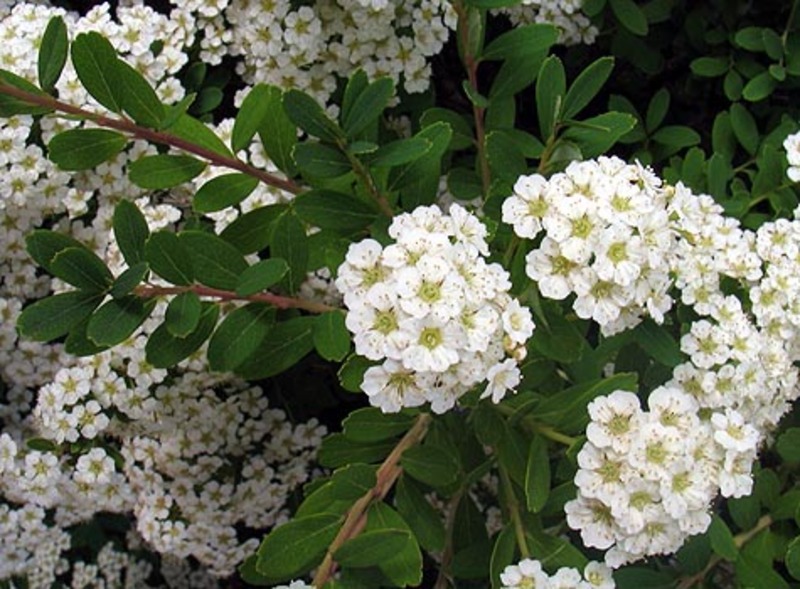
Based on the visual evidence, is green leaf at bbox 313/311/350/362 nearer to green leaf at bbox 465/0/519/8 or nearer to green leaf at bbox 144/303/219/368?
green leaf at bbox 144/303/219/368

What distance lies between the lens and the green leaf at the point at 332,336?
187 centimetres

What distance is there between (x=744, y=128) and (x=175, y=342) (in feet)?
5.48

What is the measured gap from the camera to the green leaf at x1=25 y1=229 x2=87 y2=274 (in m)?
1.85

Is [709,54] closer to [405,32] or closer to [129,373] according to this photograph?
[405,32]

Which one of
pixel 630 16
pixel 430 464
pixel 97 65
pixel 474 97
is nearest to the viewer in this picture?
pixel 97 65

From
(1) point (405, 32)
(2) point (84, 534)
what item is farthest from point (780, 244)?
(2) point (84, 534)

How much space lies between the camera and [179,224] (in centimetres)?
260

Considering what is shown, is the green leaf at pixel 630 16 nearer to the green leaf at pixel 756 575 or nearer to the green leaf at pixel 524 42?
the green leaf at pixel 524 42

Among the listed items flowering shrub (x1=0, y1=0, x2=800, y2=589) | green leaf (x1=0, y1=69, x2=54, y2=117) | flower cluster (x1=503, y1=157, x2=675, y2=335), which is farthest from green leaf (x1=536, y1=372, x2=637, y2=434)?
green leaf (x1=0, y1=69, x2=54, y2=117)

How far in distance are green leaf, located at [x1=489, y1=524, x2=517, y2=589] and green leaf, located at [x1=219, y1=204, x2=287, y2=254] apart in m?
0.75

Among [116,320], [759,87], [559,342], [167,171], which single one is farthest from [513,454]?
[759,87]

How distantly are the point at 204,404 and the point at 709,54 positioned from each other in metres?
1.78

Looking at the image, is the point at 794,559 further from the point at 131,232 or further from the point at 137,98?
the point at 137,98

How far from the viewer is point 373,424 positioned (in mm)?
2025
